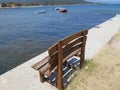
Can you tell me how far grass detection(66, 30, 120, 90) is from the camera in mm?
5133

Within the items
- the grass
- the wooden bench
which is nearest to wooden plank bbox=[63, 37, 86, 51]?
the wooden bench

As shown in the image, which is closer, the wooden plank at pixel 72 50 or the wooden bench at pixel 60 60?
the wooden bench at pixel 60 60

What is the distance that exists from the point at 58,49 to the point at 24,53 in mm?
6739

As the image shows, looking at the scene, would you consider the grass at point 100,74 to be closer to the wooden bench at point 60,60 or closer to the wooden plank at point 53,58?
the wooden bench at point 60,60

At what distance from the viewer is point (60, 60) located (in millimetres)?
4609

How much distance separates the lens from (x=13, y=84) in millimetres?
5270

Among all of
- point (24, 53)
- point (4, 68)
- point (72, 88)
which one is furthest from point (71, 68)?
point (24, 53)

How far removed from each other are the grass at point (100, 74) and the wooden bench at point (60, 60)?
A: 37cm

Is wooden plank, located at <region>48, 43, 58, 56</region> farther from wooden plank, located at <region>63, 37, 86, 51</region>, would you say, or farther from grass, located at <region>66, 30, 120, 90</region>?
grass, located at <region>66, 30, 120, 90</region>

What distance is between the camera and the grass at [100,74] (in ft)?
16.8

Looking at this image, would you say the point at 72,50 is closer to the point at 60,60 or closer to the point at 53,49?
the point at 60,60

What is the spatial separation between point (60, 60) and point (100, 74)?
5.85 feet

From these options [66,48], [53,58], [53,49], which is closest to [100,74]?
[66,48]

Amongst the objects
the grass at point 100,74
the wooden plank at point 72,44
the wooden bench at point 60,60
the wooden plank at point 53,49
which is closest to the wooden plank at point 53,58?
the wooden bench at point 60,60
